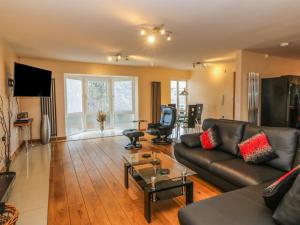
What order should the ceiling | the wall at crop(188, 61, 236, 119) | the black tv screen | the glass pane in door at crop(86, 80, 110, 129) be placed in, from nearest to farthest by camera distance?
the ceiling, the black tv screen, the wall at crop(188, 61, 236, 119), the glass pane in door at crop(86, 80, 110, 129)

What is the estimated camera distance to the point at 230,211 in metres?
1.49

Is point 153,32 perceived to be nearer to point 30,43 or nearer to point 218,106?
point 30,43

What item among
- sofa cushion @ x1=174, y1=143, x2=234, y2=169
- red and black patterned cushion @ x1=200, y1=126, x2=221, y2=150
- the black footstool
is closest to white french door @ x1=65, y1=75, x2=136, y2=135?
the black footstool

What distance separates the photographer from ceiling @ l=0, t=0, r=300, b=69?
2.39 meters

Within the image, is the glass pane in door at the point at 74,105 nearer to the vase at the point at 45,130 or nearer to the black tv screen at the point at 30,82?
the vase at the point at 45,130

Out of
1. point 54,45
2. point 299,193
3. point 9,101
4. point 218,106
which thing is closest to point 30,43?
point 54,45

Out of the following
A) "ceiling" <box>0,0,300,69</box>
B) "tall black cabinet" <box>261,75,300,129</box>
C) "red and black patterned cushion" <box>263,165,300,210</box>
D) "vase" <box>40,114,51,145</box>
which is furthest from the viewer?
"vase" <box>40,114,51,145</box>

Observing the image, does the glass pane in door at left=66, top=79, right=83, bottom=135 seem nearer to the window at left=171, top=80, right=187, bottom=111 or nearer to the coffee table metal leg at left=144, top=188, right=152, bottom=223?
the window at left=171, top=80, right=187, bottom=111

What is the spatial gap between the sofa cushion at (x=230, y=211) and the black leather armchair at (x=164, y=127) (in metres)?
3.39

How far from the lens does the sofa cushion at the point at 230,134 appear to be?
2.92m

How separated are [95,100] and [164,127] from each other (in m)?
3.07

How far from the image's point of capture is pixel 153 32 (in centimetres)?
326

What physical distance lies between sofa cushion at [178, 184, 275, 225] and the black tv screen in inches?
150

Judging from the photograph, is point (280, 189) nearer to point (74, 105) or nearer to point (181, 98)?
point (74, 105)
